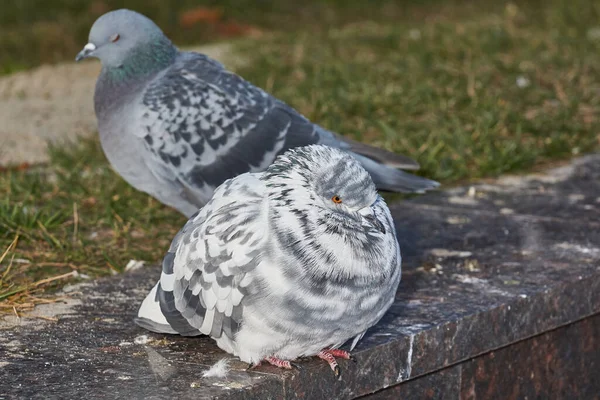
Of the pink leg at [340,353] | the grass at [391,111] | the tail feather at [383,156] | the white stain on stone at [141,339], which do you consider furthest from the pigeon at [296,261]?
→ the tail feather at [383,156]

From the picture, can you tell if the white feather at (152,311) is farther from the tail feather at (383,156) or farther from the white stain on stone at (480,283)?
the tail feather at (383,156)

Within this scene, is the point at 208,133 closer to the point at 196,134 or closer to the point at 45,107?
the point at 196,134

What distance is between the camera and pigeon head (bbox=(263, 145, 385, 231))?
9.40 feet

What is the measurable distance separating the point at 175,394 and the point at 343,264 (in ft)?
1.99

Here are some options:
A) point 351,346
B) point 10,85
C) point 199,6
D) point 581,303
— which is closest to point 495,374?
point 581,303

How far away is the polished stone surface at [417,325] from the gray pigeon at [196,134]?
0.42 m

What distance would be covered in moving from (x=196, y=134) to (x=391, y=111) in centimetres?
237

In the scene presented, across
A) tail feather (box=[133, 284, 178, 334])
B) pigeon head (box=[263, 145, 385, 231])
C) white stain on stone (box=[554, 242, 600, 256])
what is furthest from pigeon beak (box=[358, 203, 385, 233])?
white stain on stone (box=[554, 242, 600, 256])

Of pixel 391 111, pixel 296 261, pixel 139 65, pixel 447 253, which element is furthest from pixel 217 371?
pixel 391 111

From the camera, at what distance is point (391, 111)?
21.7ft

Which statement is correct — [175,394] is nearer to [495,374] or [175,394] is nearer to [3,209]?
[495,374]

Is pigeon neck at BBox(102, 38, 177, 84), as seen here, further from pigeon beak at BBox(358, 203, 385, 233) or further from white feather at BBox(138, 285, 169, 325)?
pigeon beak at BBox(358, 203, 385, 233)

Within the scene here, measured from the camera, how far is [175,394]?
293cm

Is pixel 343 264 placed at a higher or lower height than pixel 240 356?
higher
